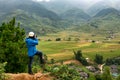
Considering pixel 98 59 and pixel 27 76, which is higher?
pixel 27 76

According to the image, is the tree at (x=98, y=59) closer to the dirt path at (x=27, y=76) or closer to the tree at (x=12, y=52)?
the tree at (x=12, y=52)

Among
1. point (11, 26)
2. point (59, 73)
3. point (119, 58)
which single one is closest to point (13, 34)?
point (11, 26)

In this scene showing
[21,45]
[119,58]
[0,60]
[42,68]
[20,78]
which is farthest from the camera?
[119,58]

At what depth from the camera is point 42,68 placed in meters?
24.9

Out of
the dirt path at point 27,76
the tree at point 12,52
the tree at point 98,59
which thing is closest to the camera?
the dirt path at point 27,76

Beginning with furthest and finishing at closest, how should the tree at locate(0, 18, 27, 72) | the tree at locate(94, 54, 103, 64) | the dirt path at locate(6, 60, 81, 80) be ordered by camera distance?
1. the tree at locate(94, 54, 103, 64)
2. the tree at locate(0, 18, 27, 72)
3. the dirt path at locate(6, 60, 81, 80)

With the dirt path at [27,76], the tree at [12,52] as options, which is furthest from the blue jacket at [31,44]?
the tree at [12,52]

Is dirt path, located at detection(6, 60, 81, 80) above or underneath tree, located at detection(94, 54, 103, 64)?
above

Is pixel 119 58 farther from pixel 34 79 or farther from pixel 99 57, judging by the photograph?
pixel 34 79

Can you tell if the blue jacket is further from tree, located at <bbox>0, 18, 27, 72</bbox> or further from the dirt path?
tree, located at <bbox>0, 18, 27, 72</bbox>

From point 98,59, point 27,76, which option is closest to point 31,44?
point 27,76

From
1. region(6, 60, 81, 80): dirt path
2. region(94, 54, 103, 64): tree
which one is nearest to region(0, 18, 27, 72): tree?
region(6, 60, 81, 80): dirt path

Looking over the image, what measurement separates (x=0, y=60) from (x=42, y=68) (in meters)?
7.03

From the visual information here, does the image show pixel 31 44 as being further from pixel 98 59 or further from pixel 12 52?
pixel 98 59
